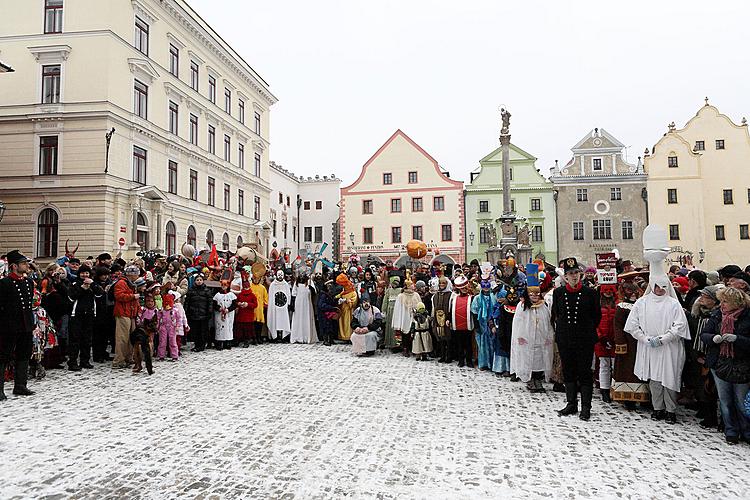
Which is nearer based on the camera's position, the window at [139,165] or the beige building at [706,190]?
the window at [139,165]

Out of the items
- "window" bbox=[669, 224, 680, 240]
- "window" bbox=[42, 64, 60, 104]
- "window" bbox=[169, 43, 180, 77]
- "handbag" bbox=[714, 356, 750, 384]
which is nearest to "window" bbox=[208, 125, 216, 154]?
"window" bbox=[169, 43, 180, 77]

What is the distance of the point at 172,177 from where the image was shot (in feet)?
99.8

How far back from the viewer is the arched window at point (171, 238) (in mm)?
29312

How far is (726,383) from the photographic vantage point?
586 cm

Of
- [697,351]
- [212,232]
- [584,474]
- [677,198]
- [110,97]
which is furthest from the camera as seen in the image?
[677,198]

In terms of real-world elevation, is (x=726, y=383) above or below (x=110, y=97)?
below

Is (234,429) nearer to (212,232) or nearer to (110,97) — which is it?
(110,97)

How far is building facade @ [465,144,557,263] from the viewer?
4159cm

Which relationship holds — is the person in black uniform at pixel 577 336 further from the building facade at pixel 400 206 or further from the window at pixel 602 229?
the window at pixel 602 229

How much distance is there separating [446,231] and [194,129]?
68.3 feet

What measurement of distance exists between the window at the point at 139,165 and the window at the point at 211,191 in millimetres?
6918

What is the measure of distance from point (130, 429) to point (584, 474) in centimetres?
508

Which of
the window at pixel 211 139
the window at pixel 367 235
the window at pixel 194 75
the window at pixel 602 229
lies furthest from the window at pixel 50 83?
the window at pixel 602 229

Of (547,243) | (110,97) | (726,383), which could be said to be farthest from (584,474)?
(547,243)
